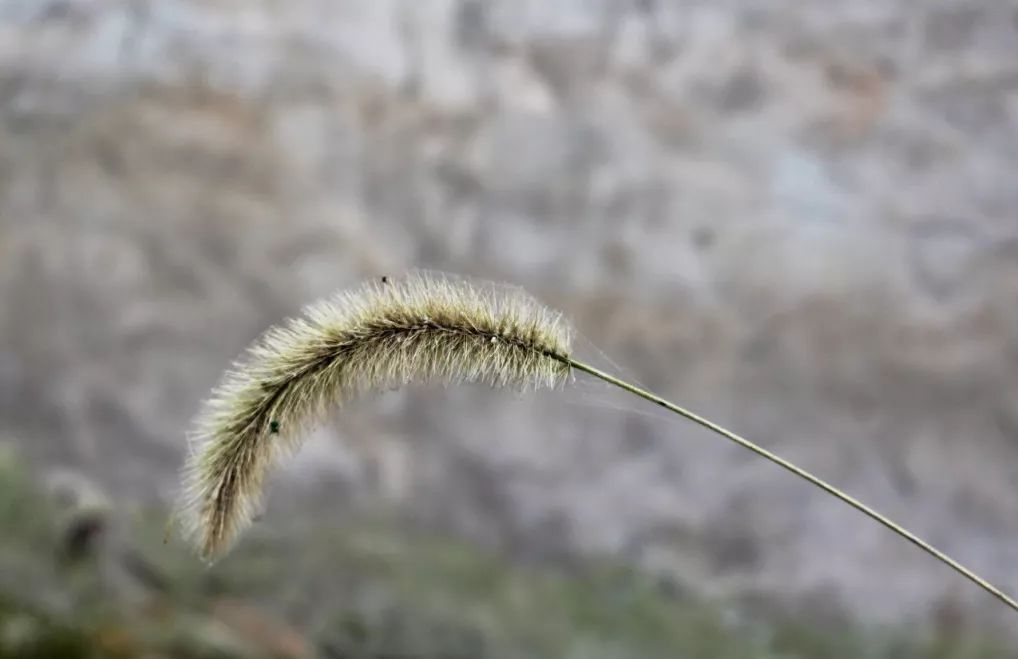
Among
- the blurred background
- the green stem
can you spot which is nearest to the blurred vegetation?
the blurred background

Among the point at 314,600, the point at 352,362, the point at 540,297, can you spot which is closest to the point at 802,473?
the point at 352,362

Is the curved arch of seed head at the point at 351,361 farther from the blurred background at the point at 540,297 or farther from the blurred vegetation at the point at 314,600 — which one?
the blurred vegetation at the point at 314,600

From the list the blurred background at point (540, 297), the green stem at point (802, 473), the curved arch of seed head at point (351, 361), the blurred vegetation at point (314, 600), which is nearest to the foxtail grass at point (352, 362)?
the curved arch of seed head at point (351, 361)

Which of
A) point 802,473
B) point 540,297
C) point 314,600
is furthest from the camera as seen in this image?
point 540,297

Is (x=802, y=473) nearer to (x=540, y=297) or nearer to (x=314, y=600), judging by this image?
(x=540, y=297)

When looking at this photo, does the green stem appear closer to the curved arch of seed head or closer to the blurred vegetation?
the curved arch of seed head

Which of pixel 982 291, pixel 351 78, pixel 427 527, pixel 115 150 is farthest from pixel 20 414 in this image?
pixel 982 291

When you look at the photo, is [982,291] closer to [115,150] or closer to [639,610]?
[639,610]
